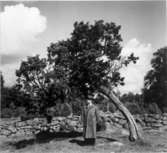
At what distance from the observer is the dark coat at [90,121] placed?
1083 cm

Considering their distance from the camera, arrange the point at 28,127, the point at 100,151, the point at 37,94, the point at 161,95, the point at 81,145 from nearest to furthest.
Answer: the point at 100,151 < the point at 81,145 < the point at 37,94 < the point at 28,127 < the point at 161,95

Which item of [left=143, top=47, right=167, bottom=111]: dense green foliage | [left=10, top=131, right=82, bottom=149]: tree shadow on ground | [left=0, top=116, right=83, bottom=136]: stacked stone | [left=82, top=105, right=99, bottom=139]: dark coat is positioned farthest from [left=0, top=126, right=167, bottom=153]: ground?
[left=143, top=47, right=167, bottom=111]: dense green foliage

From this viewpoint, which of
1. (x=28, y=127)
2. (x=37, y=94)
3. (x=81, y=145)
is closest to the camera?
(x=81, y=145)

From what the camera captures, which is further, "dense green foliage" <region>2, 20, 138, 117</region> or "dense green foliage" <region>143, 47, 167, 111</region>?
"dense green foliage" <region>143, 47, 167, 111</region>

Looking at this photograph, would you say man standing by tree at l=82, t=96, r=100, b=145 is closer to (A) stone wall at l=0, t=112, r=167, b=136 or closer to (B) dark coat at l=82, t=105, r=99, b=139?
(B) dark coat at l=82, t=105, r=99, b=139

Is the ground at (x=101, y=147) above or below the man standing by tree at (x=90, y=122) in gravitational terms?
below

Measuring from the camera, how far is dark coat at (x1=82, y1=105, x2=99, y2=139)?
10.8 m

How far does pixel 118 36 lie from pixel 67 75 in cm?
313

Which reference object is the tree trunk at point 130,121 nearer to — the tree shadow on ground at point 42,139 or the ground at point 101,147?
the ground at point 101,147

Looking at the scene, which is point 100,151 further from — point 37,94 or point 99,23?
point 99,23

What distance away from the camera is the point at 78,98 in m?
12.1

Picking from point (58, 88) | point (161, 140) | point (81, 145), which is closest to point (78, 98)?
point (58, 88)

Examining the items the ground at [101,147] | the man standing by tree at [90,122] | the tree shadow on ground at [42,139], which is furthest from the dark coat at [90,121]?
the tree shadow on ground at [42,139]

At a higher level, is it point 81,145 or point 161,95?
point 161,95
